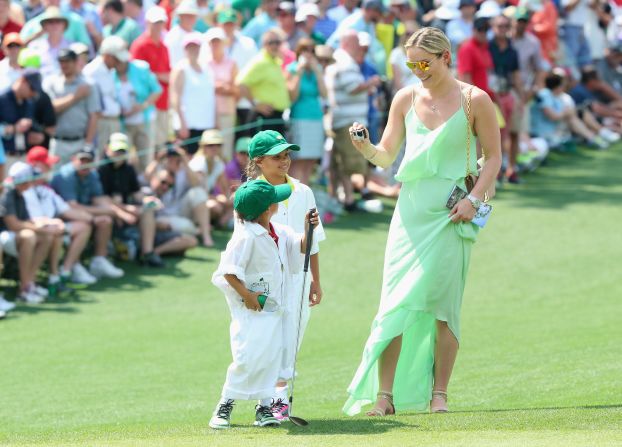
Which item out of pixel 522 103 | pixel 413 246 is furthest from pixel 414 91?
pixel 522 103

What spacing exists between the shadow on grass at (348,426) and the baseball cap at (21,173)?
704 cm

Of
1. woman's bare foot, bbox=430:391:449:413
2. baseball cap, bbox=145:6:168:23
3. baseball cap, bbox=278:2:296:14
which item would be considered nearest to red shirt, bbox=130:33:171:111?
baseball cap, bbox=145:6:168:23

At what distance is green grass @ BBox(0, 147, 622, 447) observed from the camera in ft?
26.8

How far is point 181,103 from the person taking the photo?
1775 cm

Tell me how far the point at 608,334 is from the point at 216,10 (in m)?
10.0

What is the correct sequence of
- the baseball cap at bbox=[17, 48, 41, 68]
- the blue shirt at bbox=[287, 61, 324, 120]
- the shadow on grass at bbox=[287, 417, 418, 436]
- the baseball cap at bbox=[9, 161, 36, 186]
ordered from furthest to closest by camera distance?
1. the blue shirt at bbox=[287, 61, 324, 120]
2. the baseball cap at bbox=[17, 48, 41, 68]
3. the baseball cap at bbox=[9, 161, 36, 186]
4. the shadow on grass at bbox=[287, 417, 418, 436]

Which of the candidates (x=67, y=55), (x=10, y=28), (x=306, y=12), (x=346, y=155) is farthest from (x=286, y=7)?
(x=67, y=55)

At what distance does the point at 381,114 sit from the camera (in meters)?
20.1

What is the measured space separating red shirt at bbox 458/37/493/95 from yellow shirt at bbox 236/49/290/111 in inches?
121

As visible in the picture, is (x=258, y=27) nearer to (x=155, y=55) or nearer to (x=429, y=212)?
(x=155, y=55)

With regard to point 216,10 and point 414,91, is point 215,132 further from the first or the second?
point 414,91

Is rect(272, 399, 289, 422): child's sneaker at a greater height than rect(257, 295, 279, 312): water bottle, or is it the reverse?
rect(257, 295, 279, 312): water bottle

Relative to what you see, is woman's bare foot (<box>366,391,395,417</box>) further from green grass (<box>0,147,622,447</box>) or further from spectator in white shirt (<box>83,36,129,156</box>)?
spectator in white shirt (<box>83,36,129,156</box>)

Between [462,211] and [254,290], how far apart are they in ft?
4.97
